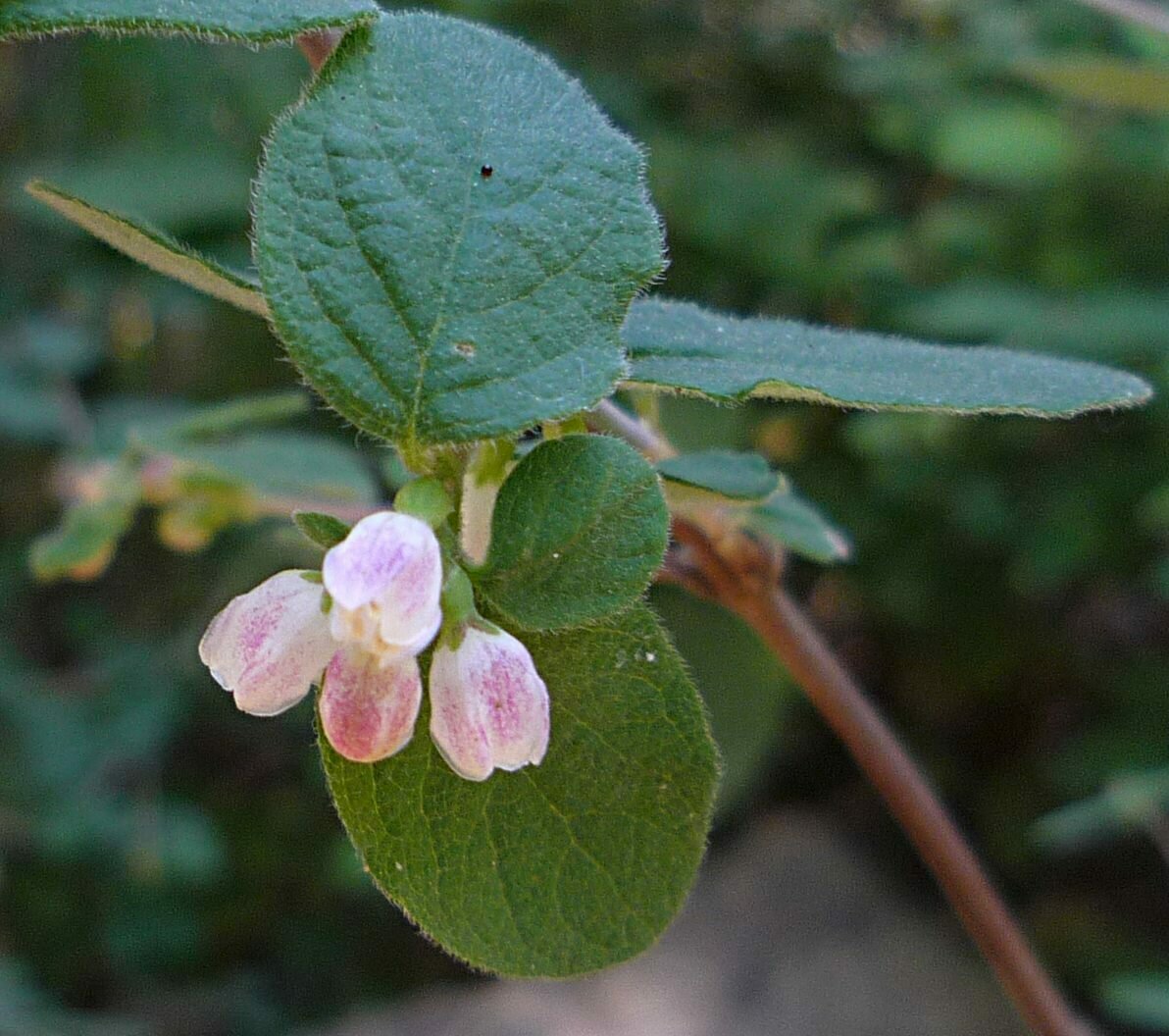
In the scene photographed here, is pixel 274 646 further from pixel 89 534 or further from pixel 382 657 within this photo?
pixel 89 534

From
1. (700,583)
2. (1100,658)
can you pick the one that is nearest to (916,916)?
(1100,658)

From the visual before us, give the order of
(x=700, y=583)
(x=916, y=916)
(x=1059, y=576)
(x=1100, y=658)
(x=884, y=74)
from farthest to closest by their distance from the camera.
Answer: (x=916, y=916) < (x=1100, y=658) < (x=884, y=74) < (x=1059, y=576) < (x=700, y=583)

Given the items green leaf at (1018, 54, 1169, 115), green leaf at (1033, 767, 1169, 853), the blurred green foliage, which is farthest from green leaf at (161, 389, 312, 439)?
green leaf at (1033, 767, 1169, 853)

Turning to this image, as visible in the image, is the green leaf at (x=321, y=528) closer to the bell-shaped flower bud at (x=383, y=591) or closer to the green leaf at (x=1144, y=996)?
the bell-shaped flower bud at (x=383, y=591)

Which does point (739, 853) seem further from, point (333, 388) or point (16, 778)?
point (333, 388)

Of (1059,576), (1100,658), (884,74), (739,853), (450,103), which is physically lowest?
(739,853)

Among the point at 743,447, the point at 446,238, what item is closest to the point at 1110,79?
the point at 743,447
